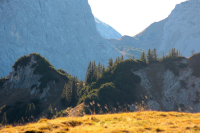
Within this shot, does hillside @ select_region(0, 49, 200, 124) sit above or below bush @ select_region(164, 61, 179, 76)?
below

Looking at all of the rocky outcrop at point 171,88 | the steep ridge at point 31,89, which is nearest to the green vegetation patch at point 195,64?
the rocky outcrop at point 171,88

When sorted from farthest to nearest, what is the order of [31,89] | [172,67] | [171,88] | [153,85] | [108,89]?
[31,89] < [172,67] < [153,85] < [171,88] < [108,89]

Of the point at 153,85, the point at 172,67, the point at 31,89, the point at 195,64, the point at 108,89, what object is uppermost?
the point at 195,64

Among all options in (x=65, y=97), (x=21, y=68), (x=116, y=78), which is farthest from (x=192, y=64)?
(x=21, y=68)

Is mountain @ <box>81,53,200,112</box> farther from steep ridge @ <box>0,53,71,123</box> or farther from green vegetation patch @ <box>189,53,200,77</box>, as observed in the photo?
steep ridge @ <box>0,53,71,123</box>

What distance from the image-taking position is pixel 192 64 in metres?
85.2

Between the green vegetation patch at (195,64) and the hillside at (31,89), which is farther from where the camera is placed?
the green vegetation patch at (195,64)

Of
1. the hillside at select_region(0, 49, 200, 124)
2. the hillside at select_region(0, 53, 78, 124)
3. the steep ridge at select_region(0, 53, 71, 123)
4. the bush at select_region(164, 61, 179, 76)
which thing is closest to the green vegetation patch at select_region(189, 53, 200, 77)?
the hillside at select_region(0, 49, 200, 124)

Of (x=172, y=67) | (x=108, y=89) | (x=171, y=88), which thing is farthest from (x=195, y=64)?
(x=108, y=89)

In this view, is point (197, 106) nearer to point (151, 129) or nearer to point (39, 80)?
point (151, 129)

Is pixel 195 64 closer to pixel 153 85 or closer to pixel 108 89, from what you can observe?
pixel 153 85

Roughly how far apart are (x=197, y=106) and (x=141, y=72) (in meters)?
30.1

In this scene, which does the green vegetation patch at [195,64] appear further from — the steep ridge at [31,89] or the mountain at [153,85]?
the steep ridge at [31,89]

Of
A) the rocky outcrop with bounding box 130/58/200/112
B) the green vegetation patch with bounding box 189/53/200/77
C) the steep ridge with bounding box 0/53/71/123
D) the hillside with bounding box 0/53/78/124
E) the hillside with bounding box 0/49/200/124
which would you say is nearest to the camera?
the hillside with bounding box 0/49/200/124
